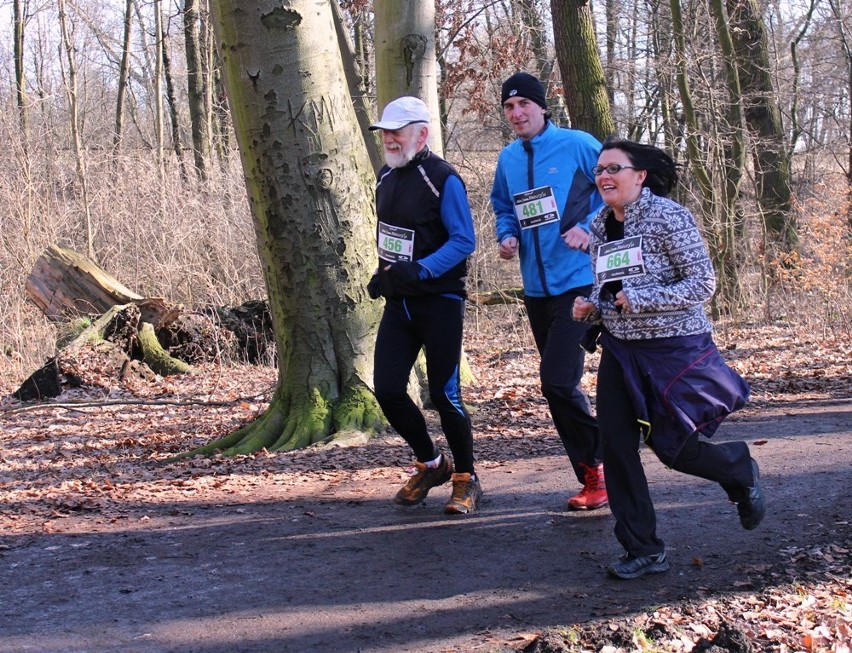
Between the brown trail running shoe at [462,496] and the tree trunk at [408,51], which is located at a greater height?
the tree trunk at [408,51]

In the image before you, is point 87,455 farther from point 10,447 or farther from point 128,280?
point 128,280

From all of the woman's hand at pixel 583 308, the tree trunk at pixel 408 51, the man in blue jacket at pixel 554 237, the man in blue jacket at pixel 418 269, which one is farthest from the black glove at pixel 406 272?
the tree trunk at pixel 408 51

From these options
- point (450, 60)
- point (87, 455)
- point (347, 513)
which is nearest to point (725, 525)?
point (347, 513)

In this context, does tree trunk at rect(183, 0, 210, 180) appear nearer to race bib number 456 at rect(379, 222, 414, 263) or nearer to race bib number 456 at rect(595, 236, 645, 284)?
race bib number 456 at rect(379, 222, 414, 263)

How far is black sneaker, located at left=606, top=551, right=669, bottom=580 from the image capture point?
429 cm

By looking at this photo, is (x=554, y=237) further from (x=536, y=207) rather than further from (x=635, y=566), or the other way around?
(x=635, y=566)

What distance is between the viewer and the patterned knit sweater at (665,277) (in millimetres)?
4176

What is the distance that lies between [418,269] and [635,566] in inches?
71.5

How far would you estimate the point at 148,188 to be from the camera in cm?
1802

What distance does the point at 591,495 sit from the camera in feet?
18.2

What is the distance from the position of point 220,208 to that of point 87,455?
897 centimetres

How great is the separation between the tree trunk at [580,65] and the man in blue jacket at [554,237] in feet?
25.6

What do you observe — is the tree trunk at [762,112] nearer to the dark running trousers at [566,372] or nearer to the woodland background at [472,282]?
the woodland background at [472,282]

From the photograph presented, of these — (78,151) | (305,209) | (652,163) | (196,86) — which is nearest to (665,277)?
(652,163)
